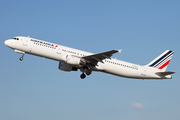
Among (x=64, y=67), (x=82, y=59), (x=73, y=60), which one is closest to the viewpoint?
(x=73, y=60)

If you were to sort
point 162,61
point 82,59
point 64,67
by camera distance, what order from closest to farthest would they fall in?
point 82,59 < point 64,67 < point 162,61

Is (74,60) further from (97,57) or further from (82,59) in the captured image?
(97,57)

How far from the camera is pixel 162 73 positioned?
147 ft

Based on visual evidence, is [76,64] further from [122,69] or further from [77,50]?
[122,69]

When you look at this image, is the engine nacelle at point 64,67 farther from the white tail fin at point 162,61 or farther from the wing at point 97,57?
the white tail fin at point 162,61

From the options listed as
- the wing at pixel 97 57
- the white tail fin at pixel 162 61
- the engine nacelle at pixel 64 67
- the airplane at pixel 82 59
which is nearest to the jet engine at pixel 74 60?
the airplane at pixel 82 59

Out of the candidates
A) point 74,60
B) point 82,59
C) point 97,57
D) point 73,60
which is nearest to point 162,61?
point 97,57

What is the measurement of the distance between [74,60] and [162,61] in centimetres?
1705

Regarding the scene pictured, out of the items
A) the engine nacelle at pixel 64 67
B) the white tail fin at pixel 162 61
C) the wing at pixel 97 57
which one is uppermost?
the white tail fin at pixel 162 61

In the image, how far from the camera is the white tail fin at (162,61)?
4809 centimetres

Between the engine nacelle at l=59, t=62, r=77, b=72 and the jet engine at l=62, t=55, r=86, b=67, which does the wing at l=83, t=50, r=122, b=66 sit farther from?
the engine nacelle at l=59, t=62, r=77, b=72

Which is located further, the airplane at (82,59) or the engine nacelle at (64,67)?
the engine nacelle at (64,67)

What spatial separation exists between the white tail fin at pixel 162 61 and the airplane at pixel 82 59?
1877 mm

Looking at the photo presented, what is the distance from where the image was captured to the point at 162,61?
48.7 meters
